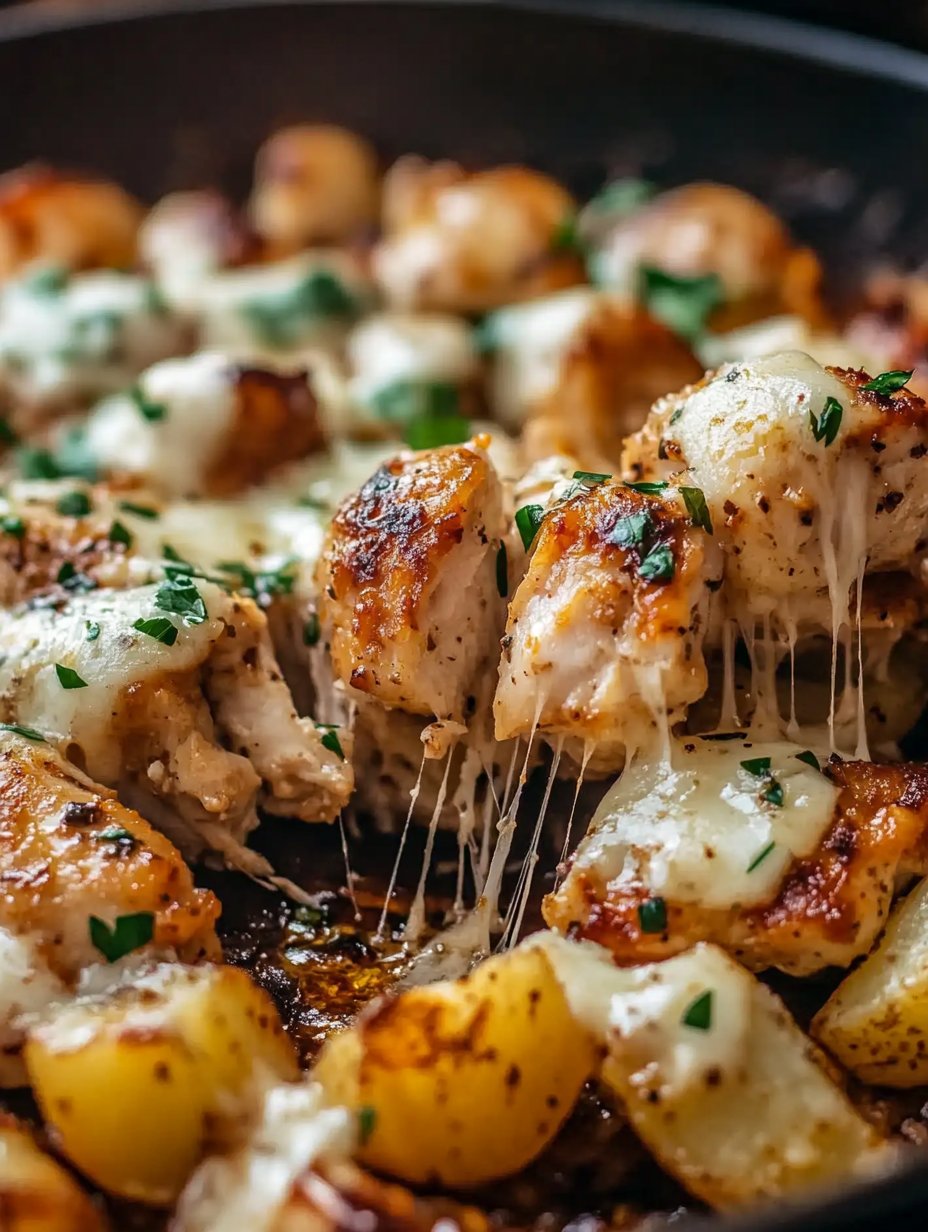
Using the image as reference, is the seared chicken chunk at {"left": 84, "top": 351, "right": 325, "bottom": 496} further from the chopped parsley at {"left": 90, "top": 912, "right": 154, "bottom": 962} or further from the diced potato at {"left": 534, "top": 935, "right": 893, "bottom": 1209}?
the diced potato at {"left": 534, "top": 935, "right": 893, "bottom": 1209}

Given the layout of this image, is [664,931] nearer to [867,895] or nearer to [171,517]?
[867,895]

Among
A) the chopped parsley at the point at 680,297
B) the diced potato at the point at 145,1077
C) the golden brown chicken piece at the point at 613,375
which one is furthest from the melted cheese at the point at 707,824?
the chopped parsley at the point at 680,297

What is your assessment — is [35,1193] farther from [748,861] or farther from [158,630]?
[748,861]

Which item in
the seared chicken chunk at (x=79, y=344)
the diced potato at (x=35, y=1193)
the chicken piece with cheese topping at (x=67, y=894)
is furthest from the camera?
Result: the seared chicken chunk at (x=79, y=344)

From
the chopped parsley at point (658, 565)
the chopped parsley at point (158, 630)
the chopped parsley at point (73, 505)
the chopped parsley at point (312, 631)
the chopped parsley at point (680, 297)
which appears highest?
the chopped parsley at point (658, 565)

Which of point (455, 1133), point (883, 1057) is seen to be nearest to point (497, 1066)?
point (455, 1133)

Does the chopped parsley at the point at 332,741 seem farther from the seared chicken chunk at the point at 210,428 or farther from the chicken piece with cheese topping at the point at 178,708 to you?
the seared chicken chunk at the point at 210,428
